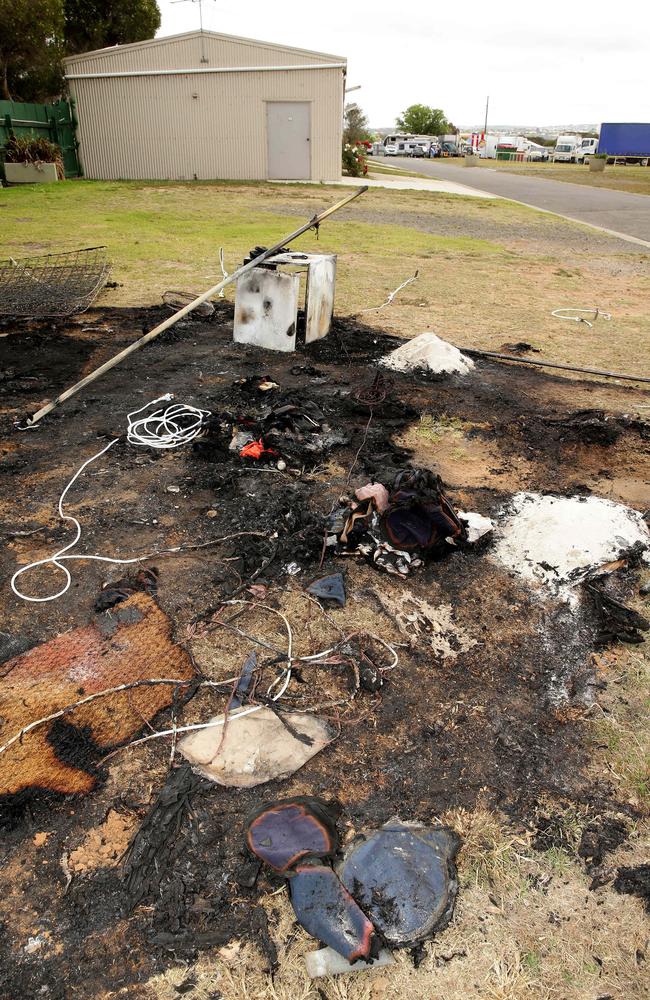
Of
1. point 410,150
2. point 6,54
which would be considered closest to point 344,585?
point 6,54

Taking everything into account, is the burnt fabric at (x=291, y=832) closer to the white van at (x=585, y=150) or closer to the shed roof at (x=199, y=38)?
the shed roof at (x=199, y=38)

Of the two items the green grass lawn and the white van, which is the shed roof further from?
the white van

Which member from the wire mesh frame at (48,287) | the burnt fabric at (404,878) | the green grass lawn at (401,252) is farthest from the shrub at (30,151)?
the burnt fabric at (404,878)

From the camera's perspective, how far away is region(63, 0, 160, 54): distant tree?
2708 cm

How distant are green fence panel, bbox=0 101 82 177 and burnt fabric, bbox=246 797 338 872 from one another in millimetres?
24886

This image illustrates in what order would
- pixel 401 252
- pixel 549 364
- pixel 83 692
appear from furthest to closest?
pixel 401 252 → pixel 549 364 → pixel 83 692

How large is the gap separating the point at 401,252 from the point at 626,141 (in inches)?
1914

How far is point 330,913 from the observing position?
→ 202 cm

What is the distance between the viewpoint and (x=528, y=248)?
14.0 m

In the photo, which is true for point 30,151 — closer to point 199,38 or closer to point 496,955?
point 199,38

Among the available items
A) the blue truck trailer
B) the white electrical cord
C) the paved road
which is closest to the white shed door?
the paved road

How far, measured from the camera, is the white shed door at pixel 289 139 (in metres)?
23.3

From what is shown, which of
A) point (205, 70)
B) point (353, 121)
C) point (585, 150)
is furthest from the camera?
point (585, 150)

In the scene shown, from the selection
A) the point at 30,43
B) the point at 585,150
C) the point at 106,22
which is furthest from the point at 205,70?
the point at 585,150
